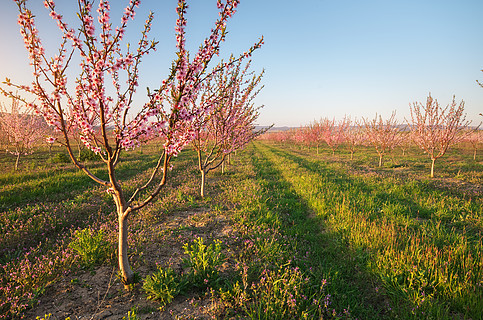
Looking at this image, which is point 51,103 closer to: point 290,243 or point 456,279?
point 290,243

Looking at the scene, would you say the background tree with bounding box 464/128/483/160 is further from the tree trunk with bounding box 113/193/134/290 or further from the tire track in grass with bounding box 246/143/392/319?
the tree trunk with bounding box 113/193/134/290

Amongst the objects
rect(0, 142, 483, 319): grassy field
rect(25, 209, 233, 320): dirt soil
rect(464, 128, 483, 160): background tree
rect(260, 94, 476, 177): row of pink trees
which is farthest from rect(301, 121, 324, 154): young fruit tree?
rect(25, 209, 233, 320): dirt soil

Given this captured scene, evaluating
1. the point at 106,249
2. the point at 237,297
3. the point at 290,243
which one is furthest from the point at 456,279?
the point at 106,249

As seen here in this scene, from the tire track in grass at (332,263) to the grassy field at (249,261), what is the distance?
0.02 m

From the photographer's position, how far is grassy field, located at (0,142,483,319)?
3146 millimetres

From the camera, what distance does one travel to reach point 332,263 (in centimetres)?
457

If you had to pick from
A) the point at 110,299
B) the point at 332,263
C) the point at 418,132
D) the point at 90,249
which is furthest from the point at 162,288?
the point at 418,132

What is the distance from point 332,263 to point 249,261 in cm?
187

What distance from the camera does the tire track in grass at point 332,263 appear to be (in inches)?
134

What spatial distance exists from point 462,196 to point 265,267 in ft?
31.8

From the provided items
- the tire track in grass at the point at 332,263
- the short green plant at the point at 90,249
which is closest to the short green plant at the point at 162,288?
the short green plant at the point at 90,249

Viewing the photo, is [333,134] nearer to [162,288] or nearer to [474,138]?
[474,138]

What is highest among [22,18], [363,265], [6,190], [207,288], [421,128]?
[22,18]

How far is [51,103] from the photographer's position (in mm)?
2992
